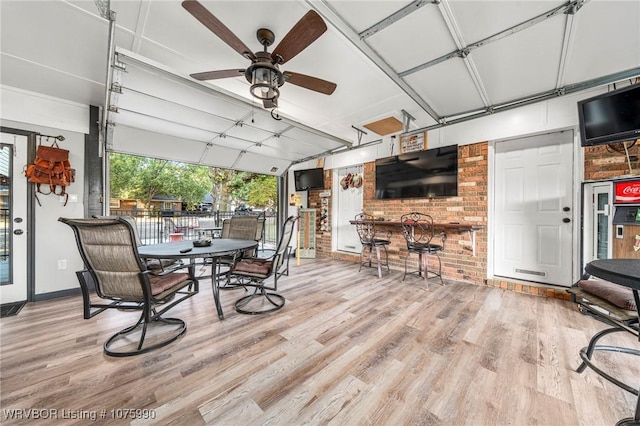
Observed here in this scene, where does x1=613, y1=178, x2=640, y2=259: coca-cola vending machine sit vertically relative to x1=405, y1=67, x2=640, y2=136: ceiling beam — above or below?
below

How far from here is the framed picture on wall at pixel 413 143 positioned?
4.43 metres

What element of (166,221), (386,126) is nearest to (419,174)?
(386,126)

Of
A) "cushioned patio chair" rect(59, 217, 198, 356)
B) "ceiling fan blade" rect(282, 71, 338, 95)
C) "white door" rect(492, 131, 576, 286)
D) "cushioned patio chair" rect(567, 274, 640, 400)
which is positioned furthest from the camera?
"white door" rect(492, 131, 576, 286)

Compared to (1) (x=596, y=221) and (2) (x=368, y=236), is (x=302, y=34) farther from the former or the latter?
(2) (x=368, y=236)

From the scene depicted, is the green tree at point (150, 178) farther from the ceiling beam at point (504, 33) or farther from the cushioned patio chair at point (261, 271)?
the ceiling beam at point (504, 33)

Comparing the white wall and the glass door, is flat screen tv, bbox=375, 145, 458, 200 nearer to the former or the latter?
the glass door

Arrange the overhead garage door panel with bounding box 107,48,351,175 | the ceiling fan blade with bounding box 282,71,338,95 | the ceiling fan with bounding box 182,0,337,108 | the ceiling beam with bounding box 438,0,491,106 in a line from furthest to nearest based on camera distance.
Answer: the overhead garage door panel with bounding box 107,48,351,175, the ceiling fan blade with bounding box 282,71,338,95, the ceiling beam with bounding box 438,0,491,106, the ceiling fan with bounding box 182,0,337,108

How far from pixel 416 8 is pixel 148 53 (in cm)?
257

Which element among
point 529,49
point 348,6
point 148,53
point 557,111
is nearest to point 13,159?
point 148,53

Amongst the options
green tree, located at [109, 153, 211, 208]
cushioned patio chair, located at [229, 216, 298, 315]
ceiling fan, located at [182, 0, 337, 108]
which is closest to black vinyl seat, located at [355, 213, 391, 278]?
cushioned patio chair, located at [229, 216, 298, 315]

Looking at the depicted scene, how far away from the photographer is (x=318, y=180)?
6.09m

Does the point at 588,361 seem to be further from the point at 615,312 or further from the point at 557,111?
the point at 557,111

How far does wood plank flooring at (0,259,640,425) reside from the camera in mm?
1383

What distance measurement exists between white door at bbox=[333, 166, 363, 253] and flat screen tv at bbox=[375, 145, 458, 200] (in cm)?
66
